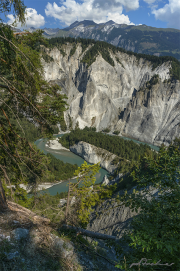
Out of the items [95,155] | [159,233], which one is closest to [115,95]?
[95,155]

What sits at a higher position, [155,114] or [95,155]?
[155,114]

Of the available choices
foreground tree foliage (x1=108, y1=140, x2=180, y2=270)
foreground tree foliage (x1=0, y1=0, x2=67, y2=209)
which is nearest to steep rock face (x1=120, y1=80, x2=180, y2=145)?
foreground tree foliage (x1=0, y1=0, x2=67, y2=209)

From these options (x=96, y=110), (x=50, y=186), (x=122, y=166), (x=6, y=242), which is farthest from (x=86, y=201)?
(x=96, y=110)

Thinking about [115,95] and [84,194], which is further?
[115,95]

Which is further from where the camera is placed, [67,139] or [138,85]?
[138,85]

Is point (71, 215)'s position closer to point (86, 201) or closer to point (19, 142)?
point (86, 201)

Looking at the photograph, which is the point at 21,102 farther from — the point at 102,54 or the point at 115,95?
the point at 102,54
